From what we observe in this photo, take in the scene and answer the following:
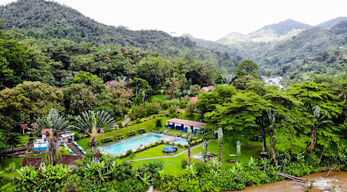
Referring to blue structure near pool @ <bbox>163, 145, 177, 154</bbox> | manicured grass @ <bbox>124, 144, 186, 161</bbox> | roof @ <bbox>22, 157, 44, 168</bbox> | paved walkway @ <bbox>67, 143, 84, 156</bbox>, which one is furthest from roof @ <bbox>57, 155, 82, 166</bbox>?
blue structure near pool @ <bbox>163, 145, 177, 154</bbox>

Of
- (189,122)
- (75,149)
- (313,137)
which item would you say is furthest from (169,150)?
(313,137)

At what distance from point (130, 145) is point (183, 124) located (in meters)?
8.15

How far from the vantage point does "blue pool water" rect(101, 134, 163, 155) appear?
23908 mm

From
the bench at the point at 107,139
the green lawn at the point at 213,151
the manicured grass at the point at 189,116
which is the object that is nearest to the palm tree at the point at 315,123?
the green lawn at the point at 213,151

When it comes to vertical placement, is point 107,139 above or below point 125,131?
below

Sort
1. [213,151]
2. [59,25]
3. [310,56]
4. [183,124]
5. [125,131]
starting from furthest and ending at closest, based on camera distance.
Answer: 1. [310,56]
2. [59,25]
3. [183,124]
4. [125,131]
5. [213,151]

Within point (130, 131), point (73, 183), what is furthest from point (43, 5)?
point (73, 183)

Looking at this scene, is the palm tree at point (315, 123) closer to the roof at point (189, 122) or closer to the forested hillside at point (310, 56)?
the roof at point (189, 122)

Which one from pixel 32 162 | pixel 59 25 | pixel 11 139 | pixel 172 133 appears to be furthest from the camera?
pixel 59 25

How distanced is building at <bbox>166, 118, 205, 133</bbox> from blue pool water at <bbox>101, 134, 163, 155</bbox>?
3.45 m

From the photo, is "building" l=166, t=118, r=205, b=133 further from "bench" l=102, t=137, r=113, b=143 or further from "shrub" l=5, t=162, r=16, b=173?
"shrub" l=5, t=162, r=16, b=173

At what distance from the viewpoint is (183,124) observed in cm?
3056

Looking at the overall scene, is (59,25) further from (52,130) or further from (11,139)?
(52,130)

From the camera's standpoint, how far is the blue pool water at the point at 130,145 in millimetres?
23908
